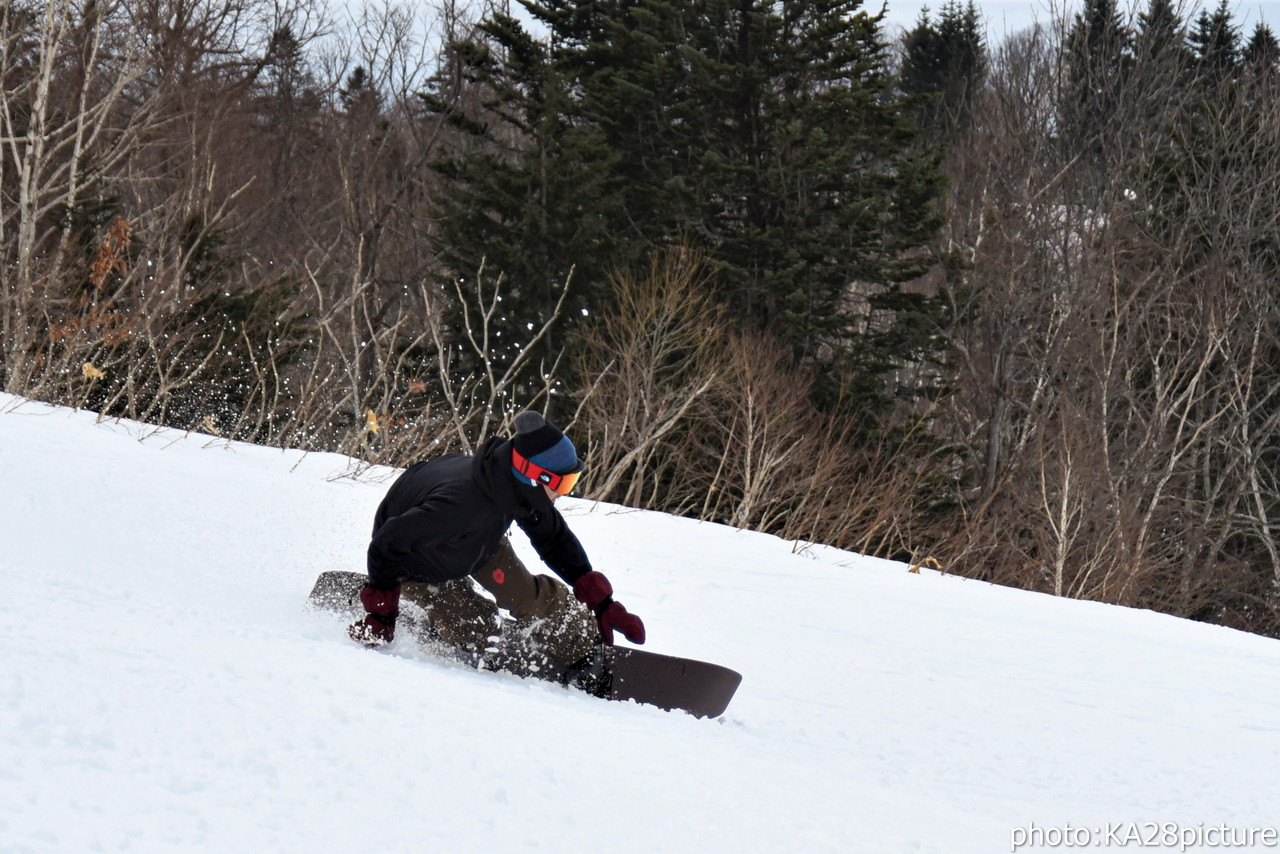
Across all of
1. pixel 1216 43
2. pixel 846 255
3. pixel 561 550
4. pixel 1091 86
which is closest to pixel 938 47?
pixel 1216 43

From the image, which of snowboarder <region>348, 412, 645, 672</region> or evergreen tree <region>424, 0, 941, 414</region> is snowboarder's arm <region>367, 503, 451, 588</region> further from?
evergreen tree <region>424, 0, 941, 414</region>

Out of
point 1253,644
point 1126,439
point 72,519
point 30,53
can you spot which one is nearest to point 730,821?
point 72,519

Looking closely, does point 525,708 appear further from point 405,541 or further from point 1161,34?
point 1161,34

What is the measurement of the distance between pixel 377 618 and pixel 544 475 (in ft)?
2.44

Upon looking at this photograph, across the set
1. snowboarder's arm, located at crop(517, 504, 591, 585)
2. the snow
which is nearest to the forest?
the snow

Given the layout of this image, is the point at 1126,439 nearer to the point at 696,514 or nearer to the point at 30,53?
the point at 696,514

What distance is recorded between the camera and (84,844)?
70.7 inches

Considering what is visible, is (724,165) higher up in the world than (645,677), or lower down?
higher up

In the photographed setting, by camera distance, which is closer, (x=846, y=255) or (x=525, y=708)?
(x=525, y=708)

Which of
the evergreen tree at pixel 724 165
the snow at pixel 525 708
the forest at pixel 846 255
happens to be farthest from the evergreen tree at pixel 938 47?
the snow at pixel 525 708

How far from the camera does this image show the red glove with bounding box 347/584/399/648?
3807 millimetres

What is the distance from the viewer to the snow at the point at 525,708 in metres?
2.15

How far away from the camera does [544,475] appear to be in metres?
3.82

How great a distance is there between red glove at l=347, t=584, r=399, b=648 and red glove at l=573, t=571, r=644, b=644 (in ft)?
2.37
